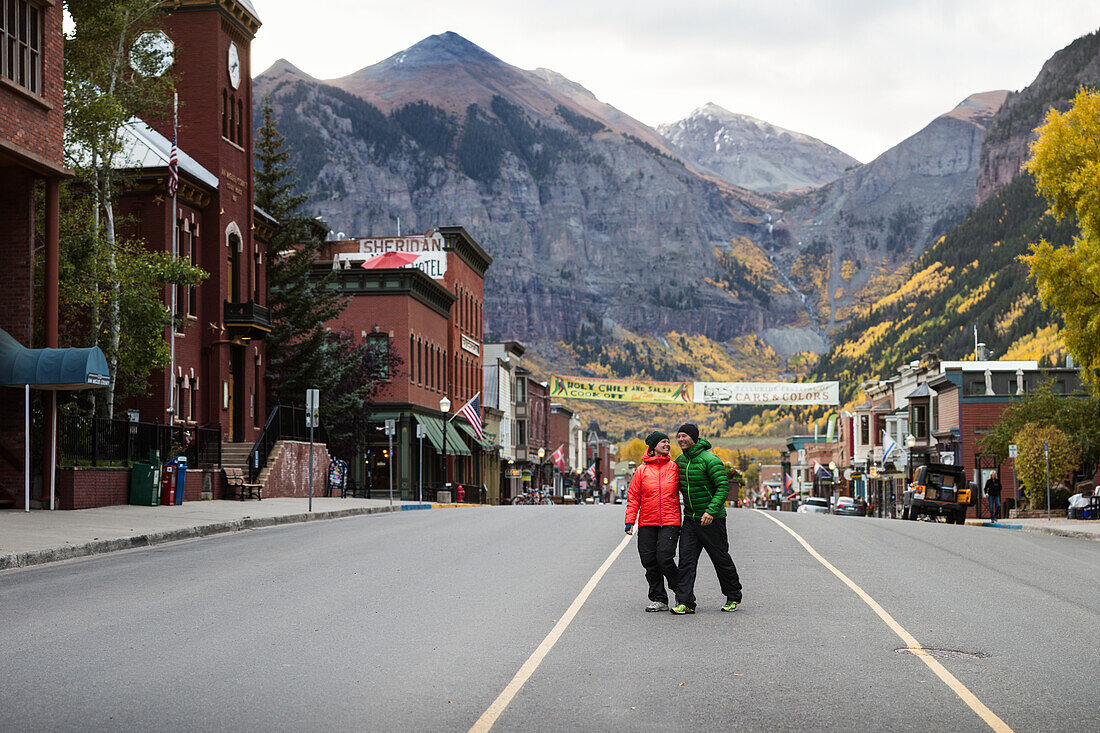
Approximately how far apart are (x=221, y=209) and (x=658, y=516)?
106 feet

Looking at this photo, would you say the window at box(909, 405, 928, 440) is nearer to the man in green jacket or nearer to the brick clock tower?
the brick clock tower

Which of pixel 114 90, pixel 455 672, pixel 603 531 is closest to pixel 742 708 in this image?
pixel 455 672

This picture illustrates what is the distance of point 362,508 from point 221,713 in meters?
27.6

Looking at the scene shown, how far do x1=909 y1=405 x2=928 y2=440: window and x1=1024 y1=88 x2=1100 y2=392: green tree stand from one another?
1567 inches

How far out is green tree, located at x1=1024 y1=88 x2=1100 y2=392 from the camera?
29.4 meters

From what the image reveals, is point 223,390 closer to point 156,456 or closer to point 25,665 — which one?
point 156,456

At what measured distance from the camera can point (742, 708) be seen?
7.43m

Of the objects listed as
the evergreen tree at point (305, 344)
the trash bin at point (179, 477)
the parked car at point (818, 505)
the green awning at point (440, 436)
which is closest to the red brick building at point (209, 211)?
the evergreen tree at point (305, 344)

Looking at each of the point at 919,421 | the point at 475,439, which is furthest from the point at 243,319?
the point at 919,421

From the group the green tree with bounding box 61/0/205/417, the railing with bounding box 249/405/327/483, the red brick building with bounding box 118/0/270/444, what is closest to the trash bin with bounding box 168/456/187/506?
the green tree with bounding box 61/0/205/417

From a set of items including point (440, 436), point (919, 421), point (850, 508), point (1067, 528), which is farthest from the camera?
point (919, 421)

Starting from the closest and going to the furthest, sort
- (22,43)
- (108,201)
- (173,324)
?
(22,43), (108,201), (173,324)

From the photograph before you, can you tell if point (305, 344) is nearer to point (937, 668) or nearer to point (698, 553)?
point (698, 553)

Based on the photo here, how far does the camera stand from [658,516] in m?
11.8
